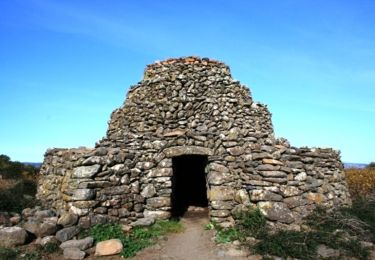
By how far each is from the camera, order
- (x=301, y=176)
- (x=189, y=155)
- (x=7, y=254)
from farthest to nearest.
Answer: (x=189, y=155), (x=301, y=176), (x=7, y=254)

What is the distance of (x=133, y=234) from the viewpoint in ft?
25.1

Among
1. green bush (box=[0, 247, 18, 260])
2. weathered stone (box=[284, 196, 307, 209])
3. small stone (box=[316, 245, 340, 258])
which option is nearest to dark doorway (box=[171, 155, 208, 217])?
weathered stone (box=[284, 196, 307, 209])

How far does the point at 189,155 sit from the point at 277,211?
2.64 meters

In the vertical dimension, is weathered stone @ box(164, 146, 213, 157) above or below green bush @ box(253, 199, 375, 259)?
above

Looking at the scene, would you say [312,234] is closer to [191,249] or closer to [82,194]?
[191,249]

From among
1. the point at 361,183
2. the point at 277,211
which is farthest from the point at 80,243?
the point at 361,183

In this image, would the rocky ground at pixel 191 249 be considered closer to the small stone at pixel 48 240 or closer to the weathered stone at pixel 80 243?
the weathered stone at pixel 80 243

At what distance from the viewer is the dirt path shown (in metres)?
6.61

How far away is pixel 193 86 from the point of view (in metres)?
9.88

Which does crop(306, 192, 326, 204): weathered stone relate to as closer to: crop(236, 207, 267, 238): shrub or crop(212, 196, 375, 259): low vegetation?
crop(212, 196, 375, 259): low vegetation

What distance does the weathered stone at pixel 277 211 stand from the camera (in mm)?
7656

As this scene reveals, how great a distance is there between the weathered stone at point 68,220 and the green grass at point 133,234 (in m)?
0.37

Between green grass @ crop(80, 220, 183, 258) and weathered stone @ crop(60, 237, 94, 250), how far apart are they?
0.85ft

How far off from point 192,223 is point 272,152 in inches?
107
